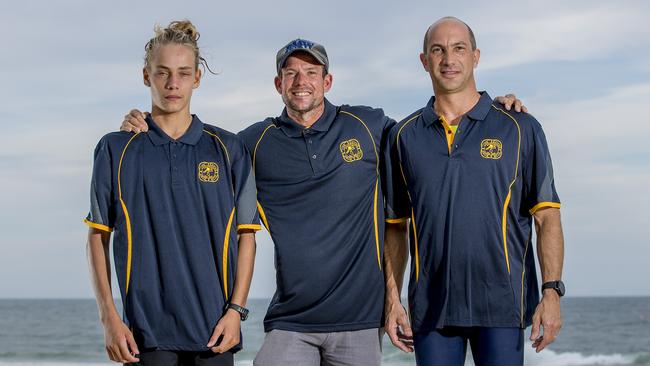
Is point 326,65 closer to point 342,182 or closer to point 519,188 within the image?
point 342,182

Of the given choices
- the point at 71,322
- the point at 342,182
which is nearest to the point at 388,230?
the point at 342,182

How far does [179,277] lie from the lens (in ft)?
11.8

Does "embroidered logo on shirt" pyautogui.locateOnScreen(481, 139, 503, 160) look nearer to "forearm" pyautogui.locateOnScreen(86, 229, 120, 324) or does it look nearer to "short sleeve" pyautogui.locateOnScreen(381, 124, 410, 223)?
"short sleeve" pyautogui.locateOnScreen(381, 124, 410, 223)

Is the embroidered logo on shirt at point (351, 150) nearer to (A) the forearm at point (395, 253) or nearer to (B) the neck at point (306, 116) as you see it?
(B) the neck at point (306, 116)

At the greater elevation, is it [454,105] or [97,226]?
[454,105]

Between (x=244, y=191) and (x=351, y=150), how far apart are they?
63cm

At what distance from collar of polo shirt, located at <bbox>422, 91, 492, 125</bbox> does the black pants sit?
4.64 ft

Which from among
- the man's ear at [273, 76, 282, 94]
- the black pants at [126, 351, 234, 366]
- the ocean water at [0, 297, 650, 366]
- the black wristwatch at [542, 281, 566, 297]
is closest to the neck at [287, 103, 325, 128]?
the man's ear at [273, 76, 282, 94]

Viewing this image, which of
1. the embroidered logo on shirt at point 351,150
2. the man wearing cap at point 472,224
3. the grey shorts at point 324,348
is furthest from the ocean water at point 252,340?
the man wearing cap at point 472,224

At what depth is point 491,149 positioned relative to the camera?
3.85 m

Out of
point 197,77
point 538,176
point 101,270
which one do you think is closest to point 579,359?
point 538,176

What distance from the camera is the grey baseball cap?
161 inches

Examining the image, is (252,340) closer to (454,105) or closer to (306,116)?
(306,116)

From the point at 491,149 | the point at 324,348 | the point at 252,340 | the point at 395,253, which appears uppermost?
the point at 491,149
